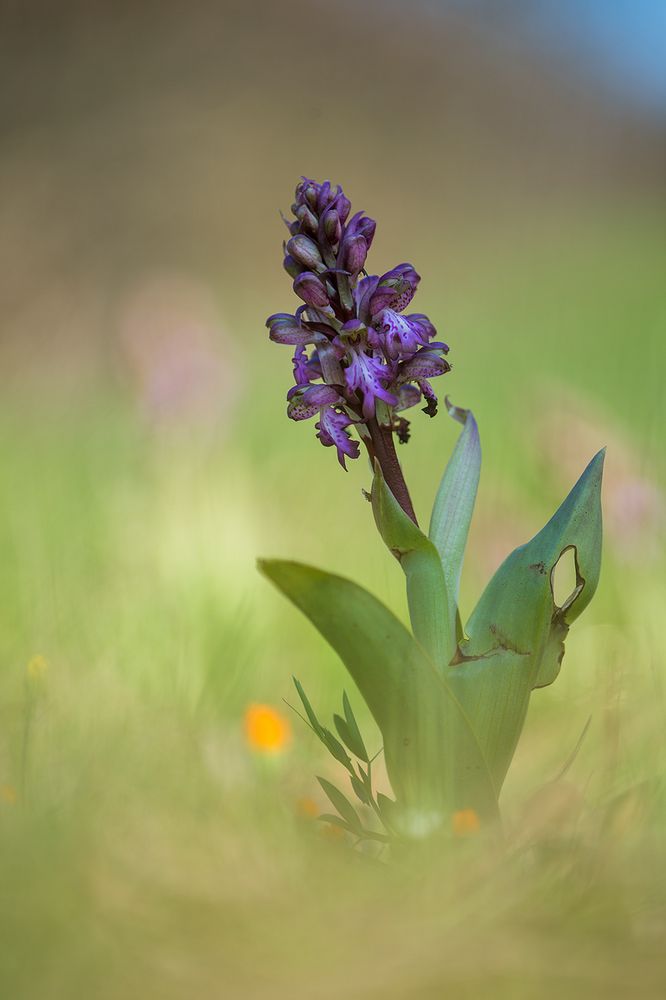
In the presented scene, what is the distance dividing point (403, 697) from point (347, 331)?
207 millimetres

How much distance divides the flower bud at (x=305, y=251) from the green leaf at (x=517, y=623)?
0.20m

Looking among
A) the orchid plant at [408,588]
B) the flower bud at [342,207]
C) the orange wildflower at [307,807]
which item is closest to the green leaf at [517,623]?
the orchid plant at [408,588]

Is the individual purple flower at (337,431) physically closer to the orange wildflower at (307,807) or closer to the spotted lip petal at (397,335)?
the spotted lip petal at (397,335)

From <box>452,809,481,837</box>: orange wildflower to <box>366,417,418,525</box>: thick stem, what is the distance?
0.17 metres

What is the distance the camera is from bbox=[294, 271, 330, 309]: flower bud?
0.50 m

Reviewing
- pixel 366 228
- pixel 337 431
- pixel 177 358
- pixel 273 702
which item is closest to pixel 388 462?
pixel 337 431

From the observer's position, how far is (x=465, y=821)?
0.46 meters

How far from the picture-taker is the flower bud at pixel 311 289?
19.8 inches

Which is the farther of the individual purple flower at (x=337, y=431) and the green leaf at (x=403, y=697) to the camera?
the individual purple flower at (x=337, y=431)

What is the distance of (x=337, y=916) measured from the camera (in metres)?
0.36

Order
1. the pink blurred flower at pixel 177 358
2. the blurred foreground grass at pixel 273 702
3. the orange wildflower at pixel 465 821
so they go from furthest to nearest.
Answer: the pink blurred flower at pixel 177 358, the orange wildflower at pixel 465 821, the blurred foreground grass at pixel 273 702

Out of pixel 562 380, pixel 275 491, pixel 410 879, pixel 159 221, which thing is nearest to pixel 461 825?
pixel 410 879

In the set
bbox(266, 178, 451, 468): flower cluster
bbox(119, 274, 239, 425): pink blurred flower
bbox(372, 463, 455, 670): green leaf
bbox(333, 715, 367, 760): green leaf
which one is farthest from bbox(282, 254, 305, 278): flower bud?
bbox(119, 274, 239, 425): pink blurred flower

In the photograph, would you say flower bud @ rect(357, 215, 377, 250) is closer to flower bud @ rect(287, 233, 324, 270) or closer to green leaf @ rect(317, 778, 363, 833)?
flower bud @ rect(287, 233, 324, 270)
